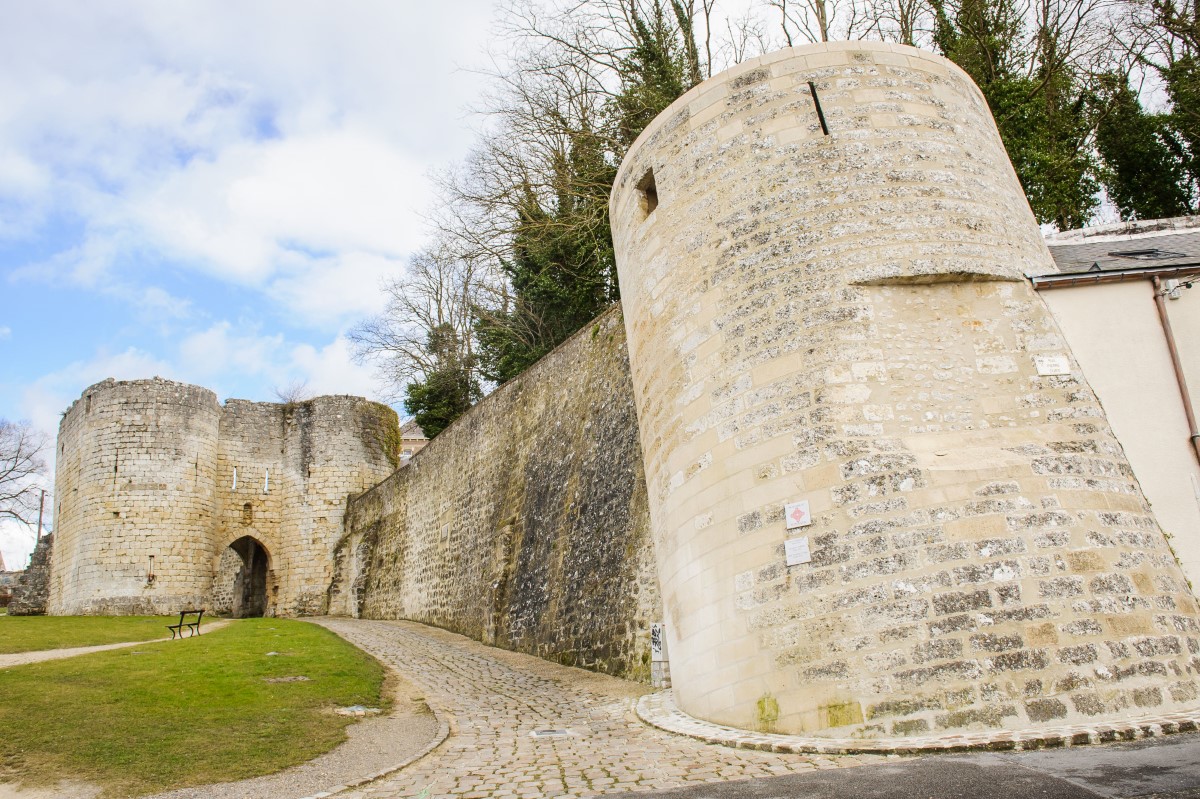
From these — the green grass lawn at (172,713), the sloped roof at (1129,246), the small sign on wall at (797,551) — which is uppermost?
the sloped roof at (1129,246)

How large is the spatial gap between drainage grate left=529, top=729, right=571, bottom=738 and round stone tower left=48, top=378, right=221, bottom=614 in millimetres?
16939

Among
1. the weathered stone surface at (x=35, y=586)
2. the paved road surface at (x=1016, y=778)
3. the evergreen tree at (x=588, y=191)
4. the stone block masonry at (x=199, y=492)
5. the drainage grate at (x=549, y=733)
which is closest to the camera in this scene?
the paved road surface at (x=1016, y=778)

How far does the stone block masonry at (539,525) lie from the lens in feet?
35.5

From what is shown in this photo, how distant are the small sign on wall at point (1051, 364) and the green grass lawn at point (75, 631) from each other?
1399 centimetres

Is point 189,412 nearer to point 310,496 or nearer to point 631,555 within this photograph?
point 310,496

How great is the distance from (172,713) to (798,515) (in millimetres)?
6004

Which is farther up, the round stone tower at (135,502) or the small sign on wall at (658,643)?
the round stone tower at (135,502)

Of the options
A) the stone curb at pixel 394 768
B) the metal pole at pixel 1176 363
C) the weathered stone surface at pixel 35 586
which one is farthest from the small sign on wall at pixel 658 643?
the weathered stone surface at pixel 35 586

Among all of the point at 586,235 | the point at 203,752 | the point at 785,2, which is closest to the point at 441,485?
the point at 586,235

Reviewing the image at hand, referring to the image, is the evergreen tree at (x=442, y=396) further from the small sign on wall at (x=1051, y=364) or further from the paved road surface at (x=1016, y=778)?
the paved road surface at (x=1016, y=778)

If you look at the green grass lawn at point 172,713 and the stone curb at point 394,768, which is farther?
the green grass lawn at point 172,713

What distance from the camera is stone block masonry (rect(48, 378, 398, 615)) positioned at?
68.1 feet

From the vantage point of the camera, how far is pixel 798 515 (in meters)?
6.27

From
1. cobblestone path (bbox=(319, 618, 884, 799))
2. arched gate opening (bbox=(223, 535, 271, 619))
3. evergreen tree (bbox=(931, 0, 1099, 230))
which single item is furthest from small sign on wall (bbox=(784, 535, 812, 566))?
arched gate opening (bbox=(223, 535, 271, 619))
